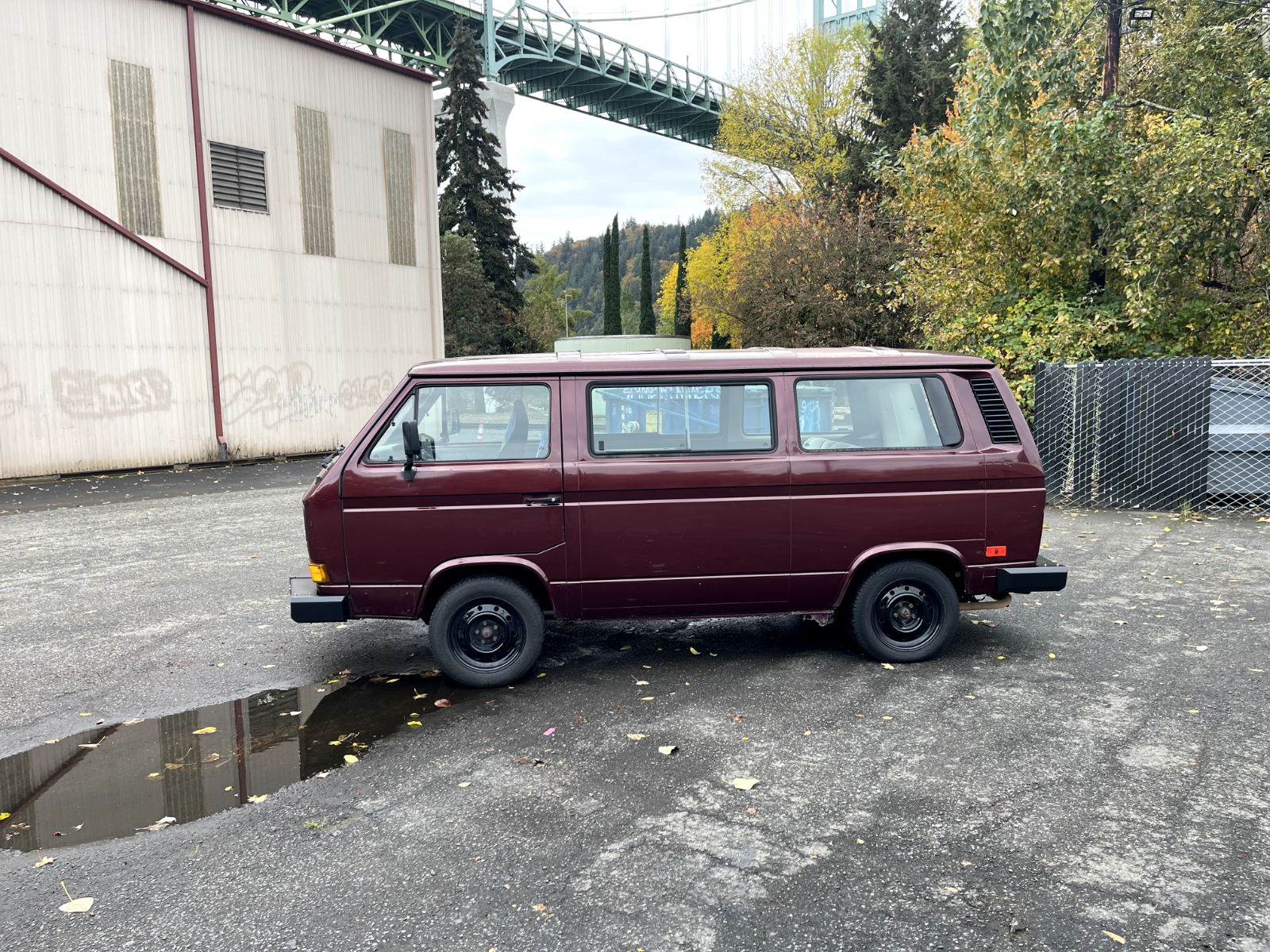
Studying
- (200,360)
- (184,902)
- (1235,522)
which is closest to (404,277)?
(200,360)

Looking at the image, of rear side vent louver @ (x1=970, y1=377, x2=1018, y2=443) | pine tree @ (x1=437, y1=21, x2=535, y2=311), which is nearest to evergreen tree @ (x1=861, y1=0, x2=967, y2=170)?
pine tree @ (x1=437, y1=21, x2=535, y2=311)

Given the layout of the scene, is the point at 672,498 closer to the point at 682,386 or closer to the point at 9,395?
the point at 682,386

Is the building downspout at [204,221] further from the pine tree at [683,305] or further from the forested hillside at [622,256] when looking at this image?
the forested hillside at [622,256]

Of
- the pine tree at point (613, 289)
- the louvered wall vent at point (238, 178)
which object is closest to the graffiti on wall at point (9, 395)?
the louvered wall vent at point (238, 178)

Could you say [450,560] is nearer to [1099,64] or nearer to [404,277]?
[1099,64]

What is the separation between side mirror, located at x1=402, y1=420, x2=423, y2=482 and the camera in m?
5.14

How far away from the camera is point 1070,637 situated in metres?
6.32

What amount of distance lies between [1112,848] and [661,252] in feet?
442

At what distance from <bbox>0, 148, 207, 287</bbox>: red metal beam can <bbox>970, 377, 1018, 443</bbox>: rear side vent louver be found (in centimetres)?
1792

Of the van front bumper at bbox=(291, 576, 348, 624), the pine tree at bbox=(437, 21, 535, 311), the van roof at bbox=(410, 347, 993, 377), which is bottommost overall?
the van front bumper at bbox=(291, 576, 348, 624)

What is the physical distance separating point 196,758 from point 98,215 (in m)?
16.7

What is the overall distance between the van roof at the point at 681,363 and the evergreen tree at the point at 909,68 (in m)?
31.0

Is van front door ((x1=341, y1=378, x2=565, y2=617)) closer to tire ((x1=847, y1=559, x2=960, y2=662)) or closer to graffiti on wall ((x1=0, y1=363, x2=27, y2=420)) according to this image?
tire ((x1=847, y1=559, x2=960, y2=662))

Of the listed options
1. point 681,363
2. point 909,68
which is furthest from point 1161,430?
point 909,68
